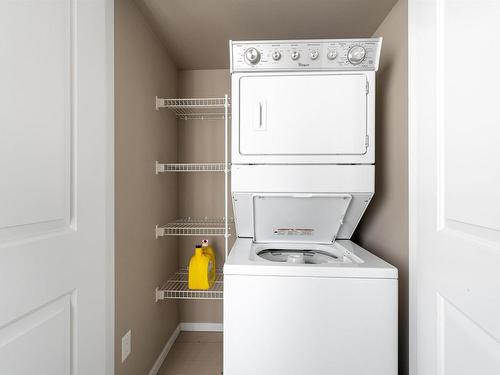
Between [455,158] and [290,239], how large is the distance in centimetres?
141

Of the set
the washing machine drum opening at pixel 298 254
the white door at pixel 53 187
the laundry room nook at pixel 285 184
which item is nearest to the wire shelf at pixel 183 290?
the laundry room nook at pixel 285 184

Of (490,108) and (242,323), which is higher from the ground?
(490,108)

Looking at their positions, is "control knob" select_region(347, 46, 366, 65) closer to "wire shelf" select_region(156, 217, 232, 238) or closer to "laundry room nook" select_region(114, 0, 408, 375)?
"laundry room nook" select_region(114, 0, 408, 375)

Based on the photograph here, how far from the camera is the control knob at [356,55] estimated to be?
5.93 ft

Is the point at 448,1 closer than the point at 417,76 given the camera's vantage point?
Yes

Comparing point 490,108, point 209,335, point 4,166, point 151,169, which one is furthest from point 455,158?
point 209,335

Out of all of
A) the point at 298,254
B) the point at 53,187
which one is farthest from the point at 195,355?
the point at 53,187

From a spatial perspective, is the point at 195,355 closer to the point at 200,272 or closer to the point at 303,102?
the point at 200,272

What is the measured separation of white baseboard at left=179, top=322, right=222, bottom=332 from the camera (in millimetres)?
3203

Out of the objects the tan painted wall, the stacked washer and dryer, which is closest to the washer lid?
the stacked washer and dryer

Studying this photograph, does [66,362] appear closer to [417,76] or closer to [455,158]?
[455,158]

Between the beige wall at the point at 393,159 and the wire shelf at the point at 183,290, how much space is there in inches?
61.0

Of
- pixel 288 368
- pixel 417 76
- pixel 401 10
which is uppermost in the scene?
pixel 401 10

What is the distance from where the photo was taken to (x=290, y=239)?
2.30 meters
